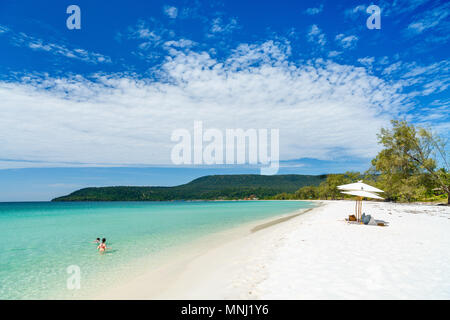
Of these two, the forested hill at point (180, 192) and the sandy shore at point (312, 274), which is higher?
the sandy shore at point (312, 274)

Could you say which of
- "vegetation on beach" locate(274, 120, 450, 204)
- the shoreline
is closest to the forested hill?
"vegetation on beach" locate(274, 120, 450, 204)

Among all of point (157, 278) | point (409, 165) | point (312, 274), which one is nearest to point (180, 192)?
point (409, 165)

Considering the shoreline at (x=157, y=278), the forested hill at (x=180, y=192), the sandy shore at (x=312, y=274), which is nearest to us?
the sandy shore at (x=312, y=274)

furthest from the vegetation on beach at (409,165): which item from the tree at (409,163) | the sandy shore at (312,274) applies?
the sandy shore at (312,274)

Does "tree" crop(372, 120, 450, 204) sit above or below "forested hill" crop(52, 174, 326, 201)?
above

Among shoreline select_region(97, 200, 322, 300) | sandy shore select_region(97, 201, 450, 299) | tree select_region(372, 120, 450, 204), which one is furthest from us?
tree select_region(372, 120, 450, 204)

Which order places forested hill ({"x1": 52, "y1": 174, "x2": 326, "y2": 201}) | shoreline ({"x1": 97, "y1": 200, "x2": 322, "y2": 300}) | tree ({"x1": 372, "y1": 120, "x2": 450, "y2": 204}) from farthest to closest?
forested hill ({"x1": 52, "y1": 174, "x2": 326, "y2": 201}) → tree ({"x1": 372, "y1": 120, "x2": 450, "y2": 204}) → shoreline ({"x1": 97, "y1": 200, "x2": 322, "y2": 300})

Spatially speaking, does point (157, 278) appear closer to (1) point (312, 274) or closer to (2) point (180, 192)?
(1) point (312, 274)

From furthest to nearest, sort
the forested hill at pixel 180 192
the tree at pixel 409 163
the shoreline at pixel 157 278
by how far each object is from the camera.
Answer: the forested hill at pixel 180 192
the tree at pixel 409 163
the shoreline at pixel 157 278

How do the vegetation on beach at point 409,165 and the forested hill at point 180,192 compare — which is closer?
the vegetation on beach at point 409,165

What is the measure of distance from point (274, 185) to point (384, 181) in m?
154

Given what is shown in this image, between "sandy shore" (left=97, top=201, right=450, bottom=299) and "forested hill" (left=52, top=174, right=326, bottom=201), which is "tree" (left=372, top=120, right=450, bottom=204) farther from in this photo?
"forested hill" (left=52, top=174, right=326, bottom=201)

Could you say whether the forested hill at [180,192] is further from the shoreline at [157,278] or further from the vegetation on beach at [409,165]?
the shoreline at [157,278]
